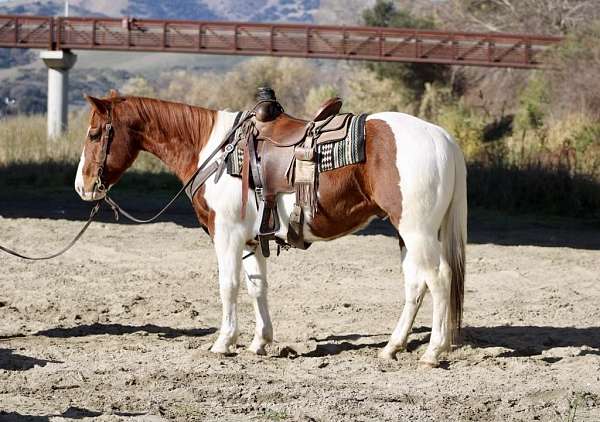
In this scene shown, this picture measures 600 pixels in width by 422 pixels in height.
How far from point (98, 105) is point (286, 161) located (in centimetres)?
155

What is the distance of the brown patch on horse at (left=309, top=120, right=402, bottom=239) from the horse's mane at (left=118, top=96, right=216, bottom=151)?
111cm

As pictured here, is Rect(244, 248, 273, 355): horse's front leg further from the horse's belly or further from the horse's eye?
the horse's eye

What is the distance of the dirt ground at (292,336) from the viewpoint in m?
6.59

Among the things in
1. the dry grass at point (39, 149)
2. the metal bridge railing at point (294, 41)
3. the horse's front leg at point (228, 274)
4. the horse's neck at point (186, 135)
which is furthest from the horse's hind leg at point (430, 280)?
the metal bridge railing at point (294, 41)

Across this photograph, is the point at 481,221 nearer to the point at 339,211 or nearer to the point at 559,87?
the point at 339,211

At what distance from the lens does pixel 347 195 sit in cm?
767

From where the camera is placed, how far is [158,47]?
119 feet

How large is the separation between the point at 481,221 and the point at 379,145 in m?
9.01

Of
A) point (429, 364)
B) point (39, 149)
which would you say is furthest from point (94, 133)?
point (39, 149)

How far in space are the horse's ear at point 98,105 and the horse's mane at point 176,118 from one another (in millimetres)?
133

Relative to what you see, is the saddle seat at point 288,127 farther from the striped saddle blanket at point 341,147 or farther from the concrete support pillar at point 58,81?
the concrete support pillar at point 58,81

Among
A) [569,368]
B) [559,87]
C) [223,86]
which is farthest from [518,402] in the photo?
[223,86]

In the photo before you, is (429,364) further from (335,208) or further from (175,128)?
(175,128)

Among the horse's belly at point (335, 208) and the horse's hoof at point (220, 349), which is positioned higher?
the horse's belly at point (335, 208)
